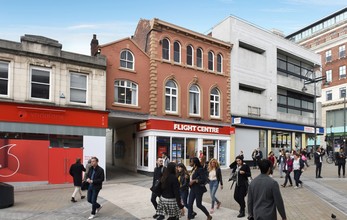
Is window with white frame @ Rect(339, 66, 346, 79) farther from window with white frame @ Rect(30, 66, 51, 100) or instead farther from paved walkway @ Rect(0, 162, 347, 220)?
window with white frame @ Rect(30, 66, 51, 100)

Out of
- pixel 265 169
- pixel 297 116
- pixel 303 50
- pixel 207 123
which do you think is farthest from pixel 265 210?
pixel 303 50

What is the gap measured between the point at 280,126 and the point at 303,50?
10656 mm

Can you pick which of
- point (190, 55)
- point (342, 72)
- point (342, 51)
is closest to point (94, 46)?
point (190, 55)

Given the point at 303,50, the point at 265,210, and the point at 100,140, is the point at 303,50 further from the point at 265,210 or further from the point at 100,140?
the point at 265,210

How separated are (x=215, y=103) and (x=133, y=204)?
16.4 meters

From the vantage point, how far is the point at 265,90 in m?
30.9

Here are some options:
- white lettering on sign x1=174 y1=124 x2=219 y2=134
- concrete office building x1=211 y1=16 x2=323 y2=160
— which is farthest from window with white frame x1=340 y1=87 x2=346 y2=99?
white lettering on sign x1=174 y1=124 x2=219 y2=134

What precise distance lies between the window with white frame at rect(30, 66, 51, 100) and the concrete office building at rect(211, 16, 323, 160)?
1531 centimetres

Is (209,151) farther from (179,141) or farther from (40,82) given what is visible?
(40,82)

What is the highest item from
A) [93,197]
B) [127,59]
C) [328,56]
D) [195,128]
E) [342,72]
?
[328,56]

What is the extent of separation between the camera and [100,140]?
63.8 ft

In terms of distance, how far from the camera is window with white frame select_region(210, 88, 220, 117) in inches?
1037

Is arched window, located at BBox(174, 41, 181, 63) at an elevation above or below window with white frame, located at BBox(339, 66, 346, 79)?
below

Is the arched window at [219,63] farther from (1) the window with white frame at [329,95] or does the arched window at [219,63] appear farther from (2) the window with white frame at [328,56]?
(2) the window with white frame at [328,56]
